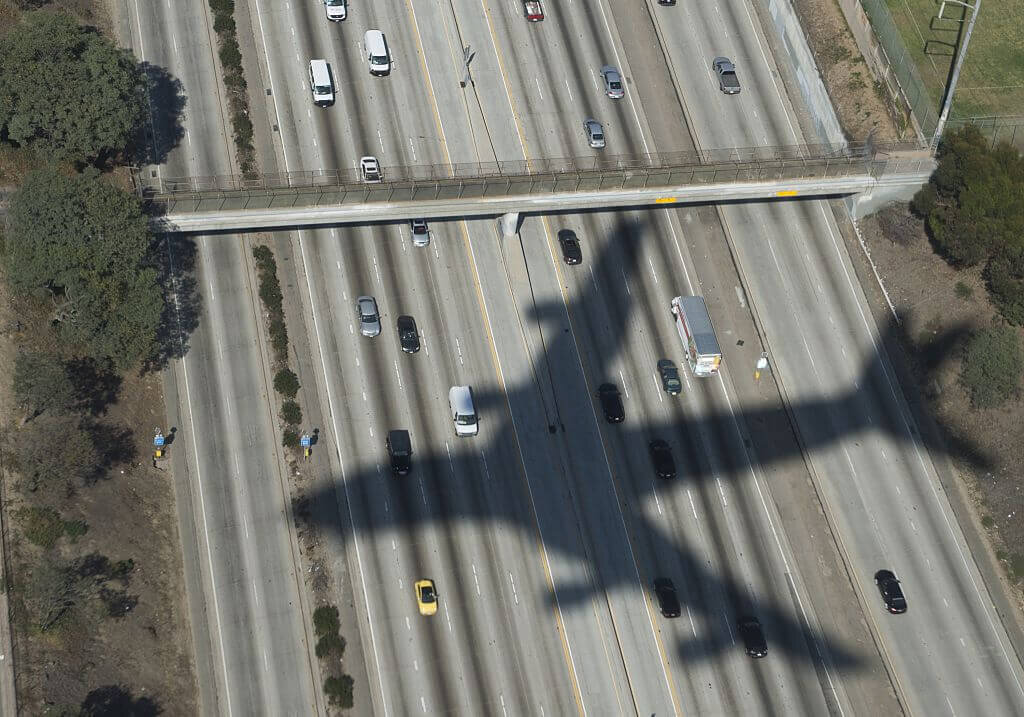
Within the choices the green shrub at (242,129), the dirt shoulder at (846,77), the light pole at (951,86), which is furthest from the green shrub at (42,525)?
the light pole at (951,86)

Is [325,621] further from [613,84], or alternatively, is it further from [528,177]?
[613,84]

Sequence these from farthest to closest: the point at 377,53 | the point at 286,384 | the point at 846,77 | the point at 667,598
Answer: the point at 846,77
the point at 377,53
the point at 286,384
the point at 667,598

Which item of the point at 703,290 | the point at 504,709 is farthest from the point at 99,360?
the point at 703,290

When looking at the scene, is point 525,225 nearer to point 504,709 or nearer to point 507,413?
point 507,413

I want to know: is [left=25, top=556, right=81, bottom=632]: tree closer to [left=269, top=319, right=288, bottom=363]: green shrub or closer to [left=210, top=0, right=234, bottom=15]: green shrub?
[left=269, top=319, right=288, bottom=363]: green shrub

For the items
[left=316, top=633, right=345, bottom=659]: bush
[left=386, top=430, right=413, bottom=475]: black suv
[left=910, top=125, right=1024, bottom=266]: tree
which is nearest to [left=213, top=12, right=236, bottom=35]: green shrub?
[left=386, top=430, right=413, bottom=475]: black suv

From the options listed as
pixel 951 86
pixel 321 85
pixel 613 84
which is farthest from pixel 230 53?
pixel 951 86
